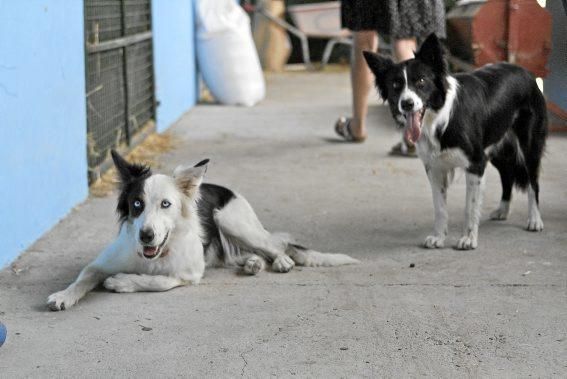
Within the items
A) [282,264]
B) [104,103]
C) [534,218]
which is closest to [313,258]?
[282,264]

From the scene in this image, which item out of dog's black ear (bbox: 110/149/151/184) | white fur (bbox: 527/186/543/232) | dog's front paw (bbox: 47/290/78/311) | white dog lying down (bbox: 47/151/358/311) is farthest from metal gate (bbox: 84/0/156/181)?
white fur (bbox: 527/186/543/232)

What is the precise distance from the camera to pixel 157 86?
847 cm

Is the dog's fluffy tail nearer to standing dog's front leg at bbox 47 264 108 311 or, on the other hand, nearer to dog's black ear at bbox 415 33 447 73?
standing dog's front leg at bbox 47 264 108 311

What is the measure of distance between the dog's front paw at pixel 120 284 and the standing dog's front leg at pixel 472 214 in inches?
69.8

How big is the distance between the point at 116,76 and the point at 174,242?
321 centimetres

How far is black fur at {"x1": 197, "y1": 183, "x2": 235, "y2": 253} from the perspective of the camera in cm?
439

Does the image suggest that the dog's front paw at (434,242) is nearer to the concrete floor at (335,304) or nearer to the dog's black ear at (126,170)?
the concrete floor at (335,304)

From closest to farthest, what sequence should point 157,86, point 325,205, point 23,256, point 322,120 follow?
1. point 23,256
2. point 325,205
3. point 157,86
4. point 322,120

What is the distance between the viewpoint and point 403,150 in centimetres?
721

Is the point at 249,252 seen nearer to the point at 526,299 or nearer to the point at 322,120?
the point at 526,299

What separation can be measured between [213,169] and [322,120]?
2664mm

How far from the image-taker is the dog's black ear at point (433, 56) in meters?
4.55

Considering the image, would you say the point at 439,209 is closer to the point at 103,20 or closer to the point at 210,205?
the point at 210,205

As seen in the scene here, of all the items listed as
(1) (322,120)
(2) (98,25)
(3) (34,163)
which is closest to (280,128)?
(1) (322,120)
